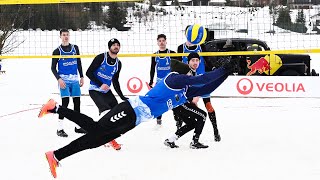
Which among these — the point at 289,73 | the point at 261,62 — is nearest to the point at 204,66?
the point at 261,62

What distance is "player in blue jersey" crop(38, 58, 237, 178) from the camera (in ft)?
13.2

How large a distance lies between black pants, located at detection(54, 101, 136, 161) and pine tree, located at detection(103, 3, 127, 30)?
9280 mm

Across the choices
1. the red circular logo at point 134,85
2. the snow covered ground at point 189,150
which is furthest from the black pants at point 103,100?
the red circular logo at point 134,85

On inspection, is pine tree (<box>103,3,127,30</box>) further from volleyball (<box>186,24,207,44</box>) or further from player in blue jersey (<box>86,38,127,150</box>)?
volleyball (<box>186,24,207,44</box>)

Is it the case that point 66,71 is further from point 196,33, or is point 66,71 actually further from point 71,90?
point 196,33

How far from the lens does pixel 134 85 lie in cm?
1045

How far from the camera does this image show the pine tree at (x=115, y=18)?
13.3 m

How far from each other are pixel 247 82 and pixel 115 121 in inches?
255

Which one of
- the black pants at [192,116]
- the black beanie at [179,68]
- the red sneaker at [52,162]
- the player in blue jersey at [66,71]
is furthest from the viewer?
the player in blue jersey at [66,71]

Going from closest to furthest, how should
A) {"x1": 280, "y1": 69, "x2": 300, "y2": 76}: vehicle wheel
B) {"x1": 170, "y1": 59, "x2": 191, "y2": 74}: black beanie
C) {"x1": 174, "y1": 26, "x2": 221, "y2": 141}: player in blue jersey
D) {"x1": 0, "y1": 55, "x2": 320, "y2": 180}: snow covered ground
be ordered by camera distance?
{"x1": 0, "y1": 55, "x2": 320, "y2": 180}: snow covered ground < {"x1": 170, "y1": 59, "x2": 191, "y2": 74}: black beanie < {"x1": 174, "y1": 26, "x2": 221, "y2": 141}: player in blue jersey < {"x1": 280, "y1": 69, "x2": 300, "y2": 76}: vehicle wheel

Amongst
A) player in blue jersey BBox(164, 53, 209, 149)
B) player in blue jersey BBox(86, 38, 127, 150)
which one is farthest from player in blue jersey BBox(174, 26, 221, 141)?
player in blue jersey BBox(86, 38, 127, 150)

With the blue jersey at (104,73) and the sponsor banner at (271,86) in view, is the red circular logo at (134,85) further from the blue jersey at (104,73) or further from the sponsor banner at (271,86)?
the blue jersey at (104,73)

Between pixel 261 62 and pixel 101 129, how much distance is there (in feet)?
23.4

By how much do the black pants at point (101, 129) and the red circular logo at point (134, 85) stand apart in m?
6.31
